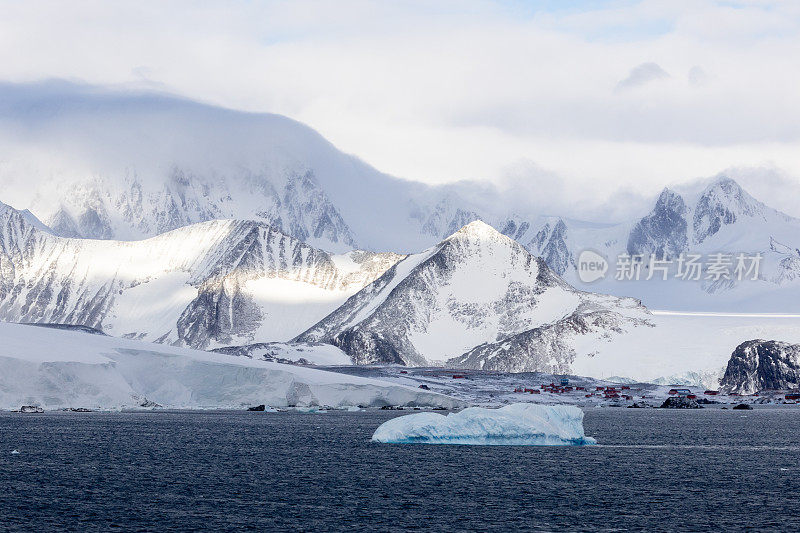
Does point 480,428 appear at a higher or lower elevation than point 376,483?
higher

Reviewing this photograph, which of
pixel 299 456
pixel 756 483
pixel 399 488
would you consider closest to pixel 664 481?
pixel 756 483

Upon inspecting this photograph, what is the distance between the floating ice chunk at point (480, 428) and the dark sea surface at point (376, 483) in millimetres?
1683

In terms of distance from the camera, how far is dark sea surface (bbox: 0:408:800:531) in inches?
2606

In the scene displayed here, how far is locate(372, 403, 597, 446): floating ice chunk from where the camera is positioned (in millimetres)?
115438

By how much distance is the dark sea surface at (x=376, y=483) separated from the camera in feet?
217

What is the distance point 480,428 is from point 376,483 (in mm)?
34859

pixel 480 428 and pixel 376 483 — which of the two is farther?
pixel 480 428

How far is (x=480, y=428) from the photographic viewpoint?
118438 millimetres

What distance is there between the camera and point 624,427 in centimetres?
17138

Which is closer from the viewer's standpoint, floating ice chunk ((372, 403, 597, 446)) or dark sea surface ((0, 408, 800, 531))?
dark sea surface ((0, 408, 800, 531))

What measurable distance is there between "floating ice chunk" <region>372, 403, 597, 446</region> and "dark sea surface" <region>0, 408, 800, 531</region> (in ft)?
5.52

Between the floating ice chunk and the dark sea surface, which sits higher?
the floating ice chunk

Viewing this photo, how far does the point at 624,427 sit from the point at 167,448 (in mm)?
78057

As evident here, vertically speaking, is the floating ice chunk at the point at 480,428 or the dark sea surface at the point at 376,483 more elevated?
the floating ice chunk at the point at 480,428
